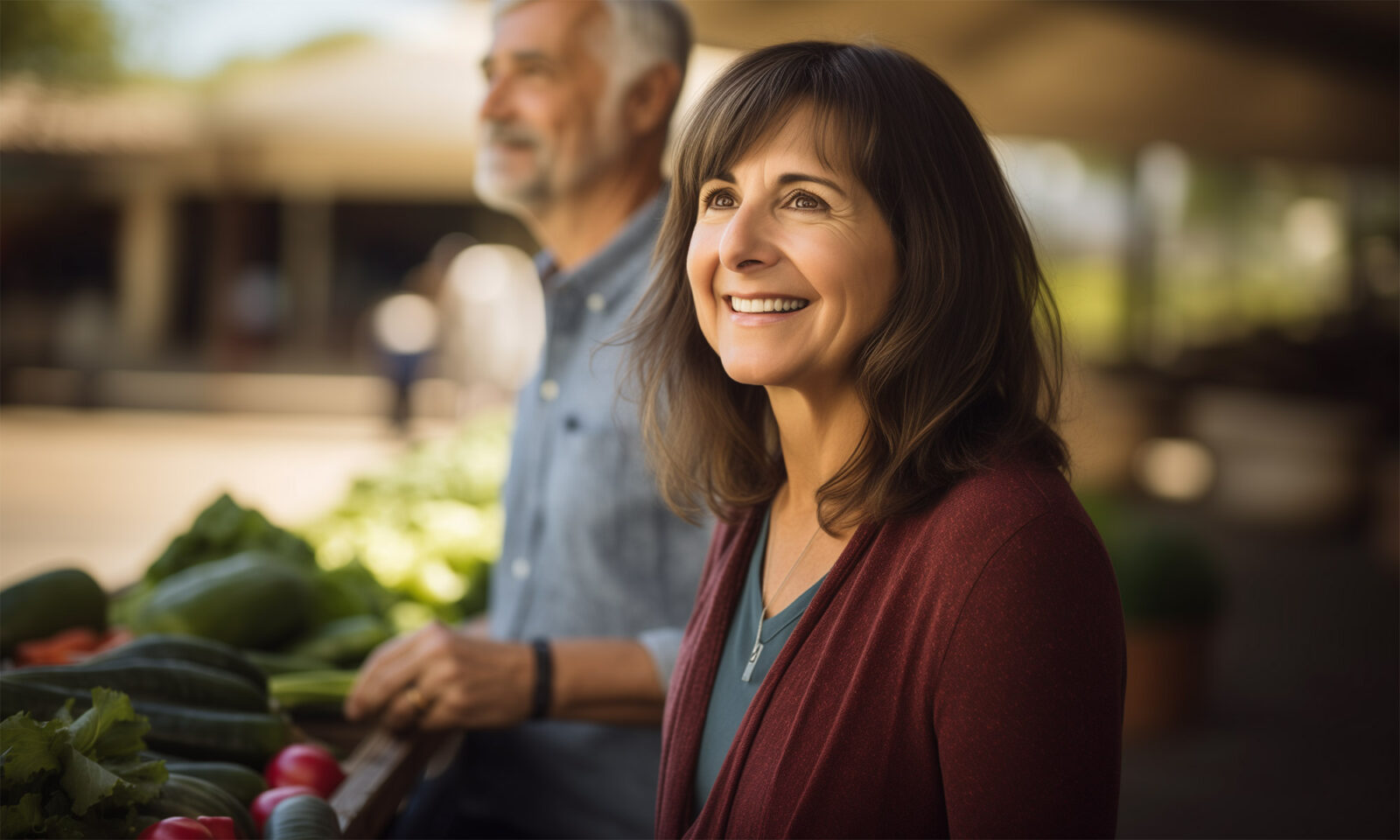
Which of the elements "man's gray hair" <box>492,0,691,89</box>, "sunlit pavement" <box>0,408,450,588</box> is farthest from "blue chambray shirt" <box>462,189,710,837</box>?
"sunlit pavement" <box>0,408,450,588</box>

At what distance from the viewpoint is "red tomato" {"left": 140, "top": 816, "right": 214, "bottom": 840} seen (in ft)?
4.59

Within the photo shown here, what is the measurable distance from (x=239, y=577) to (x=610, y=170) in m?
1.11

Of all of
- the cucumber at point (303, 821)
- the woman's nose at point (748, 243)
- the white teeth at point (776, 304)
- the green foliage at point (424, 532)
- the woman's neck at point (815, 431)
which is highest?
the woman's nose at point (748, 243)

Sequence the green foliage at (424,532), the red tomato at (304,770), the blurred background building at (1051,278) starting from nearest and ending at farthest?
1. the red tomato at (304,770)
2. the green foliage at (424,532)
3. the blurred background building at (1051,278)

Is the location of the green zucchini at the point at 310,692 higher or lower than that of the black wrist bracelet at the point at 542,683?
lower

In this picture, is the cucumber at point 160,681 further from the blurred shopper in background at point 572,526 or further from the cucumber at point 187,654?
the blurred shopper in background at point 572,526

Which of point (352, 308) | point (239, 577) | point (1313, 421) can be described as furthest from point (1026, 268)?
point (352, 308)

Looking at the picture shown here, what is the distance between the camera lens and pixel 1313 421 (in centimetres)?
930

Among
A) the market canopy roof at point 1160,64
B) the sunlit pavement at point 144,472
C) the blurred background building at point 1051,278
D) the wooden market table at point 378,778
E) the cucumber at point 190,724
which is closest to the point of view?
the cucumber at point 190,724

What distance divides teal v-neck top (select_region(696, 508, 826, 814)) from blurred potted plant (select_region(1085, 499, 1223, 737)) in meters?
3.58

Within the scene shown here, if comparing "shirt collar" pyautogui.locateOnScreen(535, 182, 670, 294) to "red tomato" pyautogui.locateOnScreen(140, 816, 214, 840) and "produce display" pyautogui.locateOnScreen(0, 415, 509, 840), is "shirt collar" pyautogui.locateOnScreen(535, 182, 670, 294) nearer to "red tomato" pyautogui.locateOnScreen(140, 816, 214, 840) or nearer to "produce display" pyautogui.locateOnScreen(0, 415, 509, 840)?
"produce display" pyautogui.locateOnScreen(0, 415, 509, 840)

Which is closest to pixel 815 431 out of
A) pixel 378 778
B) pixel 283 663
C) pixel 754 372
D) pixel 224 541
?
pixel 754 372

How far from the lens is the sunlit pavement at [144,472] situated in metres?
7.39

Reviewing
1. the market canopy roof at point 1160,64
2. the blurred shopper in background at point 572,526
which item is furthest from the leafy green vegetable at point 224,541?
the market canopy roof at point 1160,64
